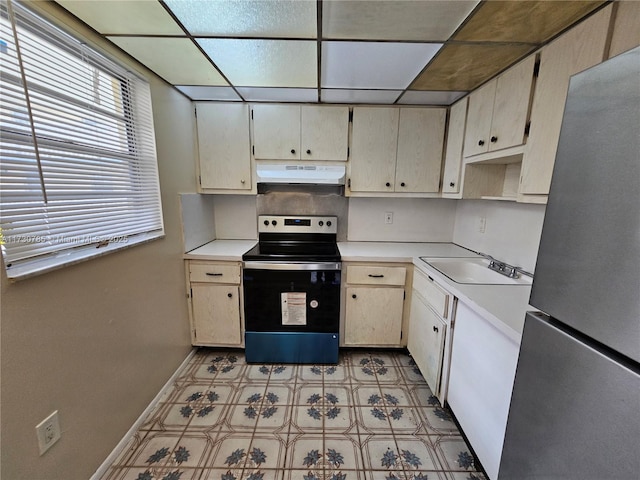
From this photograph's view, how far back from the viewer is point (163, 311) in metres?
1.78

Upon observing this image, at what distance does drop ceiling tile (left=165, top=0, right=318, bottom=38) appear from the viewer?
1.06 metres

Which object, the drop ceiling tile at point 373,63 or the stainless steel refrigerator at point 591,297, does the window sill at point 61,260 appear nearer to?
the drop ceiling tile at point 373,63

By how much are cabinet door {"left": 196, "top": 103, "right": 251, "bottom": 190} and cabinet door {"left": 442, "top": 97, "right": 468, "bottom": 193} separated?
1663 mm

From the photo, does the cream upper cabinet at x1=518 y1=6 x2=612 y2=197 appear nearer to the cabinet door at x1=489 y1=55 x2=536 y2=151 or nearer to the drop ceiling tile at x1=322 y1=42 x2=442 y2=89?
the cabinet door at x1=489 y1=55 x2=536 y2=151

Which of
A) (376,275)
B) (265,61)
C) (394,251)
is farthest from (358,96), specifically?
(376,275)

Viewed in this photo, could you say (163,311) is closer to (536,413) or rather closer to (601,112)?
(536,413)

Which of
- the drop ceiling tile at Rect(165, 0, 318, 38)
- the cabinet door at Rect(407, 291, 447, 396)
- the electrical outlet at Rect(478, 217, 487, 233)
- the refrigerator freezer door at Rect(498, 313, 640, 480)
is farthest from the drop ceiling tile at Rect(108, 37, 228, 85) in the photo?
the electrical outlet at Rect(478, 217, 487, 233)

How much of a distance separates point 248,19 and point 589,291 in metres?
1.54

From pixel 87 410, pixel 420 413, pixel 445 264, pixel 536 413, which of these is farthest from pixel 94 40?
pixel 420 413

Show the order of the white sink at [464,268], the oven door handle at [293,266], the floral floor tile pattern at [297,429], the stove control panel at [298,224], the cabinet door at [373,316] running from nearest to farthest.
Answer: the floral floor tile pattern at [297,429] → the white sink at [464,268] → the oven door handle at [293,266] → the cabinet door at [373,316] → the stove control panel at [298,224]

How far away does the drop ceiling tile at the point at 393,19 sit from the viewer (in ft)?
3.43

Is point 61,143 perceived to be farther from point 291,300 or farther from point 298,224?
point 298,224

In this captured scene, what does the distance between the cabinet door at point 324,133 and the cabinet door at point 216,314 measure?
1306 millimetres

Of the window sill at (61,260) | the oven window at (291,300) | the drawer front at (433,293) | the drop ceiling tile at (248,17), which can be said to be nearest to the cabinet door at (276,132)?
the drop ceiling tile at (248,17)
